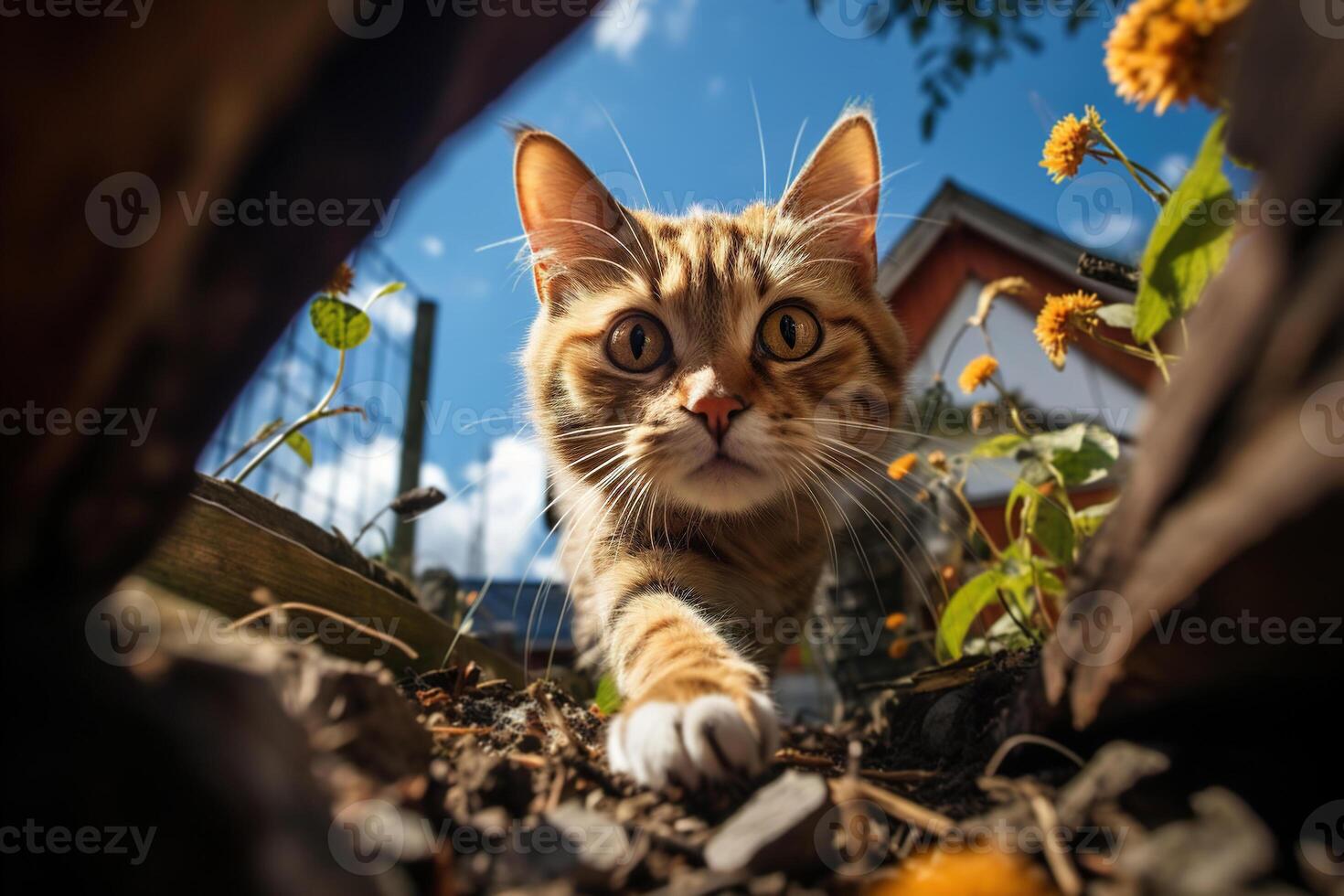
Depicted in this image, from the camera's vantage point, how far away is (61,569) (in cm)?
54

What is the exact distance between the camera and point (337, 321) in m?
1.60

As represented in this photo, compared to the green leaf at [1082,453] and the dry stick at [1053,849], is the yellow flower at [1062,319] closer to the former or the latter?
the green leaf at [1082,453]

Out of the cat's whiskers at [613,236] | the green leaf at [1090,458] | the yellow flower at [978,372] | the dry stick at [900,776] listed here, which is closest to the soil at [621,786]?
the dry stick at [900,776]

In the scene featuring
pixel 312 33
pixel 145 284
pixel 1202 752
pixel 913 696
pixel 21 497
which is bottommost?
pixel 913 696

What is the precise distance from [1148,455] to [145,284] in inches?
30.1

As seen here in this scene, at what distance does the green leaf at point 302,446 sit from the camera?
68.1 inches

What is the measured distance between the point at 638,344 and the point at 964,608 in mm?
903

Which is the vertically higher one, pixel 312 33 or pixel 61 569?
pixel 312 33

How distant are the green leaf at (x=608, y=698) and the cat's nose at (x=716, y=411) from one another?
53 centimetres

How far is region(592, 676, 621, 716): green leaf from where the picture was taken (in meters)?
1.34

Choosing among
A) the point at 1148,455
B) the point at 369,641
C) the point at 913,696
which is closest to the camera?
the point at 1148,455

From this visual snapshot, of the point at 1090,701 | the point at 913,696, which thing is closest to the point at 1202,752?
the point at 1090,701

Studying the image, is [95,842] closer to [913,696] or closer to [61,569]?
[61,569]

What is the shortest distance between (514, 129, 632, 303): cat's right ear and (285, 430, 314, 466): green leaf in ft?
2.33
